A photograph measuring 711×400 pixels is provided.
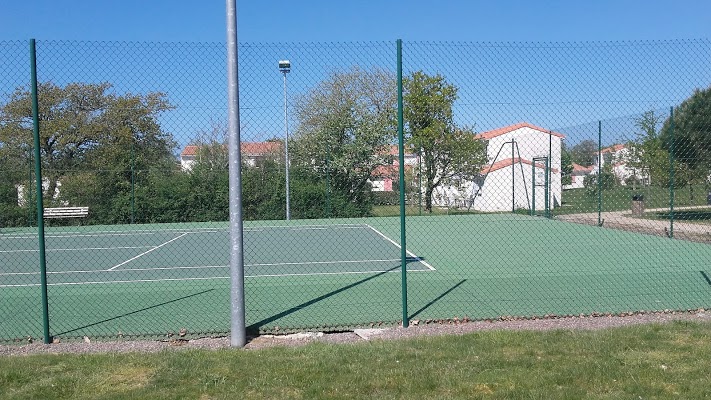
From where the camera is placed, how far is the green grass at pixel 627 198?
46.1 feet

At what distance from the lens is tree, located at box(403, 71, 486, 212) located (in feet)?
35.7

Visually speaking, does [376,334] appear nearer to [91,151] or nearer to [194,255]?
[194,255]

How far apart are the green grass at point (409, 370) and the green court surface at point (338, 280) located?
1217 mm

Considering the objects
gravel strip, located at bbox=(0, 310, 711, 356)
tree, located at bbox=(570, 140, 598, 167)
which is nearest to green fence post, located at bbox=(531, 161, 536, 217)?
tree, located at bbox=(570, 140, 598, 167)

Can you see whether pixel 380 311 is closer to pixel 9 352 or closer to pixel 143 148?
pixel 9 352

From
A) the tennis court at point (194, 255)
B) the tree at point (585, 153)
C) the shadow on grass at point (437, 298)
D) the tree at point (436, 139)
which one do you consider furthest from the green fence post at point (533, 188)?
the shadow on grass at point (437, 298)

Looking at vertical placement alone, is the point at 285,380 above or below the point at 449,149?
below

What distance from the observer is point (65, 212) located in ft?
61.2

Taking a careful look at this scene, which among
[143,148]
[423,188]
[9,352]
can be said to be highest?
[143,148]

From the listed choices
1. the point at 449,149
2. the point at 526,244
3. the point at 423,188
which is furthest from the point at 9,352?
the point at 526,244

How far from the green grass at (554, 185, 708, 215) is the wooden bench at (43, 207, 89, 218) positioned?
14.1 metres

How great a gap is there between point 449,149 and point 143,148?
36.3 feet

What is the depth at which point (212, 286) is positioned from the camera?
9.39 metres

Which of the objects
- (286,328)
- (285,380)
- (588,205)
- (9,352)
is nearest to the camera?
(285,380)
